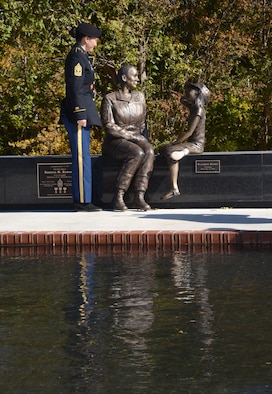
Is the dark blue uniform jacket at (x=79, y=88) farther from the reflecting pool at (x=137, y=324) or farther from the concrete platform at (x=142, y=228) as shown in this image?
the reflecting pool at (x=137, y=324)

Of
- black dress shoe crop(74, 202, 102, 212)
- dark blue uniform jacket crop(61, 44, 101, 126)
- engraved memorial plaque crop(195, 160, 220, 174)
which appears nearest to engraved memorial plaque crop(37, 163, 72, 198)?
black dress shoe crop(74, 202, 102, 212)

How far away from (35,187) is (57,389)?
41.0ft

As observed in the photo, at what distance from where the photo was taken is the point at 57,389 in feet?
22.1

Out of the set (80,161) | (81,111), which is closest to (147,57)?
(80,161)

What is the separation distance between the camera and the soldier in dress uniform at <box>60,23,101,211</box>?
703 inches

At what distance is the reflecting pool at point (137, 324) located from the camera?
697 centimetres

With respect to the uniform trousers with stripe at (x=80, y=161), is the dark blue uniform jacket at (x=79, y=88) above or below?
above

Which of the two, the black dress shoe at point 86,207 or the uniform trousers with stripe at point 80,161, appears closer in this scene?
the uniform trousers with stripe at point 80,161

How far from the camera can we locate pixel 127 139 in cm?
1847

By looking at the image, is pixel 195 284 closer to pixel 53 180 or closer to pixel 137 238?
pixel 137 238

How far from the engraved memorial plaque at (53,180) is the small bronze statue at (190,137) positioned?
1.48 m

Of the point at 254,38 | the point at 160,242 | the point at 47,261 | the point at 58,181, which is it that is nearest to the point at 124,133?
the point at 58,181

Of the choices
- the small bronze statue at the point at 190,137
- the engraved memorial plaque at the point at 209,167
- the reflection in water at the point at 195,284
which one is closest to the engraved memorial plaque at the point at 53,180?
the small bronze statue at the point at 190,137

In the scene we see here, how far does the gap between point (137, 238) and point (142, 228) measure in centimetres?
77
